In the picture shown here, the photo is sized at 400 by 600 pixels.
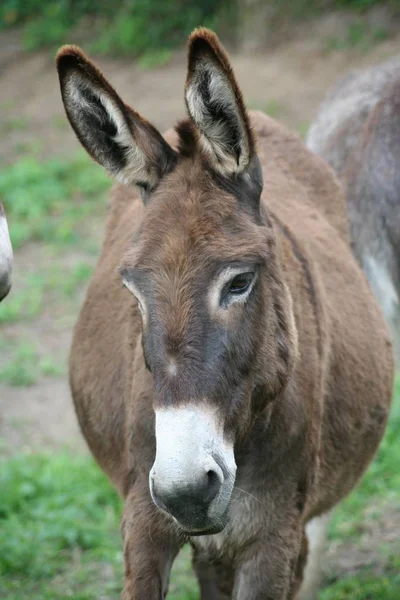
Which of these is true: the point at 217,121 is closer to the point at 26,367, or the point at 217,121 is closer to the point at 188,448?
the point at 188,448

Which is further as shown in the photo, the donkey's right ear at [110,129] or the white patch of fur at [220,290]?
the donkey's right ear at [110,129]

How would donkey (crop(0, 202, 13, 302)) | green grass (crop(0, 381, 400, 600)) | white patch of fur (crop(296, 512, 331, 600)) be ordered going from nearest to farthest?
donkey (crop(0, 202, 13, 302)) < white patch of fur (crop(296, 512, 331, 600)) < green grass (crop(0, 381, 400, 600))

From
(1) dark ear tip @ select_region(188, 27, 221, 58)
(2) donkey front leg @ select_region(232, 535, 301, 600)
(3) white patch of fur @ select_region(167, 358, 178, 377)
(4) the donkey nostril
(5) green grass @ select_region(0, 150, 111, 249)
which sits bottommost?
(2) donkey front leg @ select_region(232, 535, 301, 600)

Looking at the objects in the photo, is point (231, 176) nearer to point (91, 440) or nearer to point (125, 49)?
point (91, 440)

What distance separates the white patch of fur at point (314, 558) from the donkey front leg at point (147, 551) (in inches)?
60.3

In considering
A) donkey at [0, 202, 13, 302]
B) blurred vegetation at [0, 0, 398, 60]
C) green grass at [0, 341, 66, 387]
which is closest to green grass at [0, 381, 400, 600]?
green grass at [0, 341, 66, 387]

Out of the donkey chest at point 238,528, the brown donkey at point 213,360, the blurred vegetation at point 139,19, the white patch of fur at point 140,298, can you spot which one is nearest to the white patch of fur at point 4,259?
the brown donkey at point 213,360

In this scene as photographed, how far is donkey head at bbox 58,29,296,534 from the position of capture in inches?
112

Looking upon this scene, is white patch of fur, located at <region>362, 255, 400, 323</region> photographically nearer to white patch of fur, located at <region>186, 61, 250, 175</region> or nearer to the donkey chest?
the donkey chest

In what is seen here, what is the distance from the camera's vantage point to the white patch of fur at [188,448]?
2756mm

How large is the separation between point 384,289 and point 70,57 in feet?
10.5

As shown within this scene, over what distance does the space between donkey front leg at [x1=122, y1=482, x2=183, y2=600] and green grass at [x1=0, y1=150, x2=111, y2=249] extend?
6701 mm

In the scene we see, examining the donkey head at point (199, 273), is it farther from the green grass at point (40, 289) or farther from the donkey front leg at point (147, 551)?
the green grass at point (40, 289)

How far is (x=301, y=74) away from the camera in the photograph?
41.4ft
